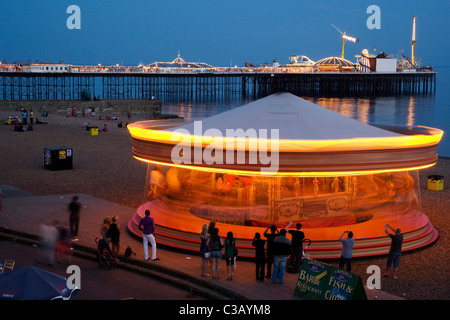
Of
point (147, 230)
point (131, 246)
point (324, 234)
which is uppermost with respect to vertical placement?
point (147, 230)

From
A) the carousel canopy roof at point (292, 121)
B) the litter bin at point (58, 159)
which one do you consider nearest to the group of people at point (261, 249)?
the carousel canopy roof at point (292, 121)

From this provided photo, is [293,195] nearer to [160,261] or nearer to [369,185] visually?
[369,185]

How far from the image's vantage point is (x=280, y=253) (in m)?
10.0

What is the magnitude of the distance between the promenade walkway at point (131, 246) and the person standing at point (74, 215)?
19cm

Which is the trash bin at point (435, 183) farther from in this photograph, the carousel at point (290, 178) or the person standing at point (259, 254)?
the person standing at point (259, 254)

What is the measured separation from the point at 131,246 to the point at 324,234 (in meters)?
3.97

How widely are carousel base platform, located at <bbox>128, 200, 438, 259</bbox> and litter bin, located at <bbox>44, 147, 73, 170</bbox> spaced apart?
10.2 m

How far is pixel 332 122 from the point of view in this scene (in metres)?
13.2

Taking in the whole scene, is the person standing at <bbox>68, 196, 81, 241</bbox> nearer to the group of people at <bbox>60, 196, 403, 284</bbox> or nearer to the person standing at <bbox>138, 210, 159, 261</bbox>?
the group of people at <bbox>60, 196, 403, 284</bbox>

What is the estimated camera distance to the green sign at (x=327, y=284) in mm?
8734

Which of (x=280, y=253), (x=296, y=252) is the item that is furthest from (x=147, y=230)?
(x=296, y=252)

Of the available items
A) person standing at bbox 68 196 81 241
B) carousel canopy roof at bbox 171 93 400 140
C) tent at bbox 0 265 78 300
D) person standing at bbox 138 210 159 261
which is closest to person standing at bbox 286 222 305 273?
carousel canopy roof at bbox 171 93 400 140

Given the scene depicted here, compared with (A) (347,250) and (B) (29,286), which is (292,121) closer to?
(A) (347,250)
